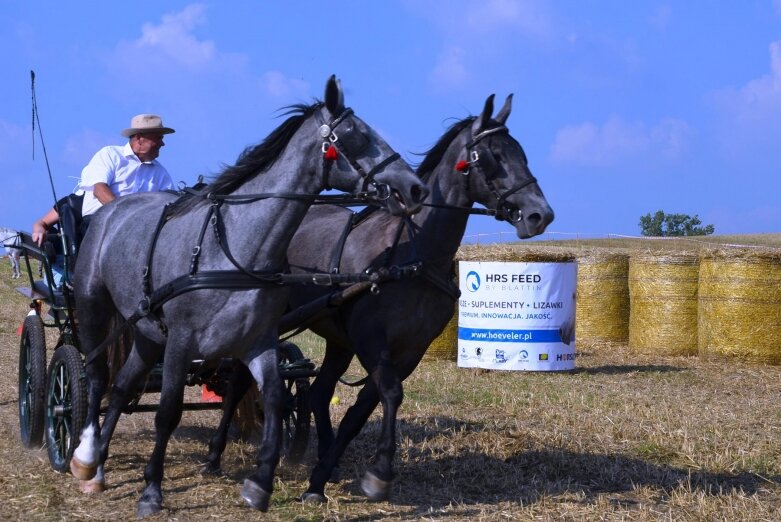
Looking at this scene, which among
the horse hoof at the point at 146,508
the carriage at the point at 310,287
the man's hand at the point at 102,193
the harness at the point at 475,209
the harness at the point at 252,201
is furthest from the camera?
the man's hand at the point at 102,193

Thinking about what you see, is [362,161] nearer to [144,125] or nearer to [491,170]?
[491,170]

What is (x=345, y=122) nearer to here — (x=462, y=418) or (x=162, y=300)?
(x=162, y=300)

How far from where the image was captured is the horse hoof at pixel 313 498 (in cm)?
590

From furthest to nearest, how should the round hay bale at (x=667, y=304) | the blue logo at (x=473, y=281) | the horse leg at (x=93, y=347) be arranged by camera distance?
1. the round hay bale at (x=667, y=304)
2. the blue logo at (x=473, y=281)
3. the horse leg at (x=93, y=347)

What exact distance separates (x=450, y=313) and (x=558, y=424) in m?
2.62

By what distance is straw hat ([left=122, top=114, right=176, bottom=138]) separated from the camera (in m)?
7.23

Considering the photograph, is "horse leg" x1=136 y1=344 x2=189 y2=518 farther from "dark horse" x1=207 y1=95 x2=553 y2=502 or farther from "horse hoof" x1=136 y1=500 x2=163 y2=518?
"dark horse" x1=207 y1=95 x2=553 y2=502

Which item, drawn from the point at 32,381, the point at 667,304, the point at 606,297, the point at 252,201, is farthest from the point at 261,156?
the point at 606,297

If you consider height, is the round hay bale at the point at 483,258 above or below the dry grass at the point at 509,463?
above

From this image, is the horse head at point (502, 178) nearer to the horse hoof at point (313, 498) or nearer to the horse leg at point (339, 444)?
the horse leg at point (339, 444)

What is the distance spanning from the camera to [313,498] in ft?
19.4

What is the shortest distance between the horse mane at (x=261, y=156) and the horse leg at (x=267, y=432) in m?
0.95

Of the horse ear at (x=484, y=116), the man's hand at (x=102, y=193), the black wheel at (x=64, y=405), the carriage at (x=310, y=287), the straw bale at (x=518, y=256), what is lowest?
the black wheel at (x=64, y=405)

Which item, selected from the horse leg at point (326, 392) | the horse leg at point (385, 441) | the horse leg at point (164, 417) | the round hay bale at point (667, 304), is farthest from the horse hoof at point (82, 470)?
the round hay bale at point (667, 304)
